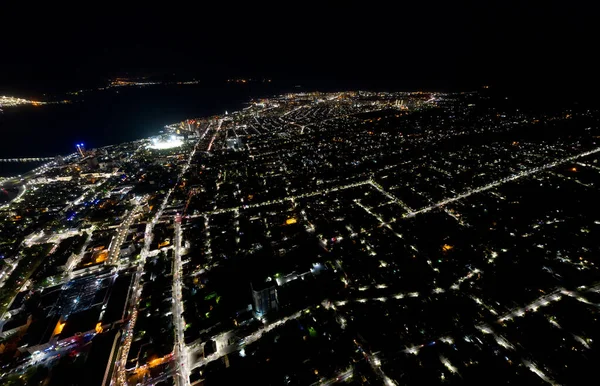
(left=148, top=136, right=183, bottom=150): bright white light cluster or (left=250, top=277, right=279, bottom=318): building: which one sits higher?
(left=148, top=136, right=183, bottom=150): bright white light cluster

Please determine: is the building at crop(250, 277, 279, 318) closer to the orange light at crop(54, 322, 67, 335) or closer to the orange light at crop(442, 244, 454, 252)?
the orange light at crop(54, 322, 67, 335)

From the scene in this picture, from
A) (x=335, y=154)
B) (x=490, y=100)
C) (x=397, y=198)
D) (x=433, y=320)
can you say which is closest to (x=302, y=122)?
(x=335, y=154)

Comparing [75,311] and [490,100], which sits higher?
[490,100]

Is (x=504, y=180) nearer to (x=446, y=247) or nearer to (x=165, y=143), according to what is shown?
(x=446, y=247)

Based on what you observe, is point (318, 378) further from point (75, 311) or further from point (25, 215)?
point (25, 215)

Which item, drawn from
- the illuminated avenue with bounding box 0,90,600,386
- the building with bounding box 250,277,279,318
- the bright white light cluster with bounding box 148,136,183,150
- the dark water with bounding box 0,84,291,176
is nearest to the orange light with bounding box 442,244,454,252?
the illuminated avenue with bounding box 0,90,600,386

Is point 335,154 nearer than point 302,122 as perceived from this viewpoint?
Yes

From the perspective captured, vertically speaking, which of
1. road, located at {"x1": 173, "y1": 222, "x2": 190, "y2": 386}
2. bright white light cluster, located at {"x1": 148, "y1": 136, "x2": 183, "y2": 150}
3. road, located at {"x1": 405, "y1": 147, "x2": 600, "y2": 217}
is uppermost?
bright white light cluster, located at {"x1": 148, "y1": 136, "x2": 183, "y2": 150}
